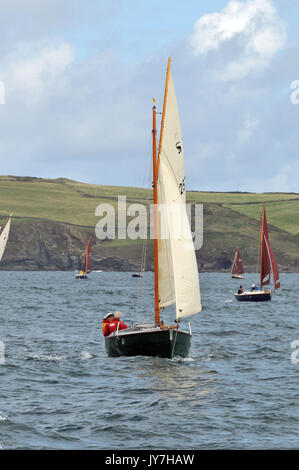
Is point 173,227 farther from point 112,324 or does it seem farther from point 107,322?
point 107,322

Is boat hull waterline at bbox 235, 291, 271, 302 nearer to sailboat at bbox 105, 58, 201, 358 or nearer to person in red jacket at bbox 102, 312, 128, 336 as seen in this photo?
sailboat at bbox 105, 58, 201, 358

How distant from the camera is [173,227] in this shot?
32125mm

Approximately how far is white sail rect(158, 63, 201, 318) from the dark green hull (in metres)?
1.21

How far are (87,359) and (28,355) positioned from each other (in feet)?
10.3

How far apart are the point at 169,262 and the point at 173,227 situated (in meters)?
1.70

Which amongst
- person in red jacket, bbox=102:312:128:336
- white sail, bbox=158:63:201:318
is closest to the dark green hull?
person in red jacket, bbox=102:312:128:336

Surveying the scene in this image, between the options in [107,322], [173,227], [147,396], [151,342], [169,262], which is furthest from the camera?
[107,322]

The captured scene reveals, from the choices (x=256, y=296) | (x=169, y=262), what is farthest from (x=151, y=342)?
(x=256, y=296)

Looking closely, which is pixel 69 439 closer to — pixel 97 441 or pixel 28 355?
pixel 97 441

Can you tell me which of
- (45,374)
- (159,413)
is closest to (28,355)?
(45,374)

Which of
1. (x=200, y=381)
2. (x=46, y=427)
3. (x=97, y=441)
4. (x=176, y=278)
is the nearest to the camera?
(x=97, y=441)

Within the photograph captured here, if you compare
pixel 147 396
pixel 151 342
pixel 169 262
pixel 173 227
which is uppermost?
pixel 173 227

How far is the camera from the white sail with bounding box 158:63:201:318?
3203 cm

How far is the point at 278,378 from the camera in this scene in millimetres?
29141
